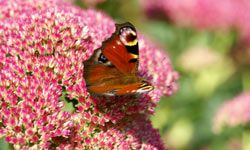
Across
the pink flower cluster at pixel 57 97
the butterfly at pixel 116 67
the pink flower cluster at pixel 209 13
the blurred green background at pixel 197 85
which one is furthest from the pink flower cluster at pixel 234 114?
the butterfly at pixel 116 67

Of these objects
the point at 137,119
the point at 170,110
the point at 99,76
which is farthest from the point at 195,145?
the point at 99,76

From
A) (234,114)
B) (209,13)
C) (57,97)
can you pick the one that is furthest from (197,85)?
(57,97)

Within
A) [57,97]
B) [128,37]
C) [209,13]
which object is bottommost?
[57,97]

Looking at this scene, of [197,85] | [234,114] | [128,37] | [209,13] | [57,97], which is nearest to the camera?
[57,97]

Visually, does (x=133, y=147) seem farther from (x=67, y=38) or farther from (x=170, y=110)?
(x=170, y=110)

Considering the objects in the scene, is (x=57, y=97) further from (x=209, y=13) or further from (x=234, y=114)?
(x=209, y=13)

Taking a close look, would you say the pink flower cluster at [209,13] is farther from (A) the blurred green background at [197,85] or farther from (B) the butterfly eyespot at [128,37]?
(B) the butterfly eyespot at [128,37]
